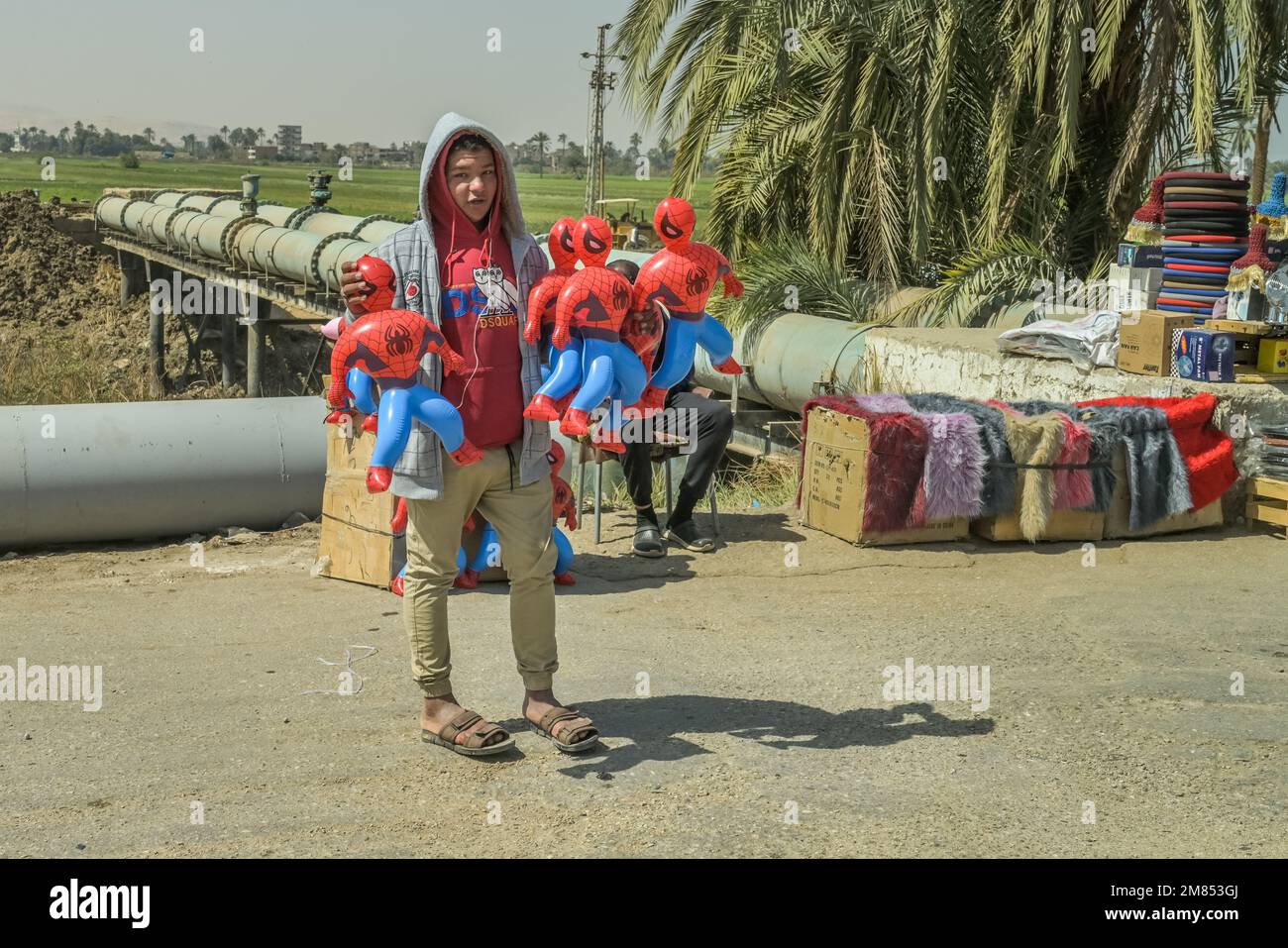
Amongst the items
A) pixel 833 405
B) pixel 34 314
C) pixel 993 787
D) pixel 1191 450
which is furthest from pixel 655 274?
pixel 34 314

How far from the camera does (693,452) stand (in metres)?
8.69

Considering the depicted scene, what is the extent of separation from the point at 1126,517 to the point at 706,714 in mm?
4372

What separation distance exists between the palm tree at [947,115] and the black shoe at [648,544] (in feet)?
18.0

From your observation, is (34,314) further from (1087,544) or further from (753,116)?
(1087,544)

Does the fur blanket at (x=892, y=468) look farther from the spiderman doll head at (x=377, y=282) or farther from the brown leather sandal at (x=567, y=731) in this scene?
the spiderman doll head at (x=377, y=282)

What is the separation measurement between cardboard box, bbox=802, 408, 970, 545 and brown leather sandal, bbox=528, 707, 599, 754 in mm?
3858

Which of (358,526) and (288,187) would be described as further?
(288,187)

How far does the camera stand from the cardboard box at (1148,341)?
9.24 m

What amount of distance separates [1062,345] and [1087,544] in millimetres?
2080

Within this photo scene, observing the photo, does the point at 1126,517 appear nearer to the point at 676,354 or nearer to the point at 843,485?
the point at 843,485

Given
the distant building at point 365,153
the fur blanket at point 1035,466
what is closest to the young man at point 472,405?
the fur blanket at point 1035,466

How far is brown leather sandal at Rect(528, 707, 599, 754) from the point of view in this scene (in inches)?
187

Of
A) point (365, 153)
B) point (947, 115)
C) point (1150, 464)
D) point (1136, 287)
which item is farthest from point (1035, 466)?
point (365, 153)

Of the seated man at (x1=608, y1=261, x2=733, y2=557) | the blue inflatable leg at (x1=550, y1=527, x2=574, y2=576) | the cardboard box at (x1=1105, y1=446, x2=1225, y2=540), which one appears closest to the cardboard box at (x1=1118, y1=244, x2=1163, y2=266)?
the cardboard box at (x1=1105, y1=446, x2=1225, y2=540)
